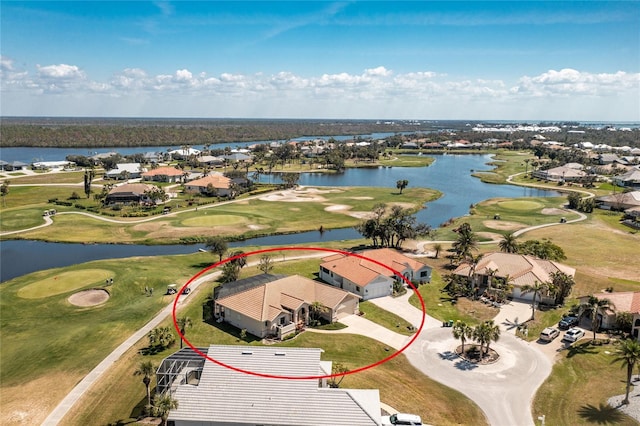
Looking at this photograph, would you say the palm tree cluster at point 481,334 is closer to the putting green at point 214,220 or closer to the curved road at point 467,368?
the curved road at point 467,368

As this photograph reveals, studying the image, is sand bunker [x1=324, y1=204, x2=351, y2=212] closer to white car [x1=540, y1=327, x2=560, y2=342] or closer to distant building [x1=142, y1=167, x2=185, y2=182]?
distant building [x1=142, y1=167, x2=185, y2=182]

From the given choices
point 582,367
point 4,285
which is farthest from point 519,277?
point 4,285

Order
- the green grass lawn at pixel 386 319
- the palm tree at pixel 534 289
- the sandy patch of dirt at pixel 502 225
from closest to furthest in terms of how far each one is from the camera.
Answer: the green grass lawn at pixel 386 319
the palm tree at pixel 534 289
the sandy patch of dirt at pixel 502 225

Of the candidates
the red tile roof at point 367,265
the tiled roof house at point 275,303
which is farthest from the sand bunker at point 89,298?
the red tile roof at point 367,265

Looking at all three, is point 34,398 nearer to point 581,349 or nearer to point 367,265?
point 367,265

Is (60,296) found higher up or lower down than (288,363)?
lower down

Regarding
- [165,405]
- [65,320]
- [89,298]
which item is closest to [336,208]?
[89,298]

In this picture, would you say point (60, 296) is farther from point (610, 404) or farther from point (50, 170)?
point (50, 170)
